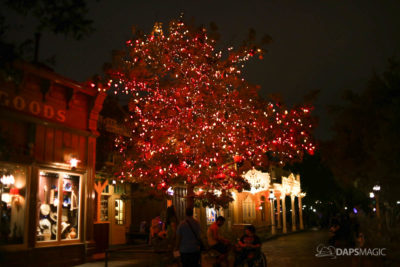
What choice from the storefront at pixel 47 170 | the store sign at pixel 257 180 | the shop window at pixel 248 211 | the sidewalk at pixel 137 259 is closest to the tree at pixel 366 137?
the store sign at pixel 257 180

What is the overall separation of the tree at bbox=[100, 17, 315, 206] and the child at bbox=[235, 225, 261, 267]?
20.5ft

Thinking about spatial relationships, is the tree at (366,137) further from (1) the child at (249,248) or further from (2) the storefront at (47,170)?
(2) the storefront at (47,170)

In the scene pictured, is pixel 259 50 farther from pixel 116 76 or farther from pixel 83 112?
pixel 83 112

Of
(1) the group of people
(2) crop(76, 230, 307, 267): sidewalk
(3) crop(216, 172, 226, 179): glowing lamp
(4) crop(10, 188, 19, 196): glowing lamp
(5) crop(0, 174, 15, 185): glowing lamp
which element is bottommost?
(2) crop(76, 230, 307, 267): sidewalk

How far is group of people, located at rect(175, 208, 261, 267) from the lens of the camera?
892 centimetres

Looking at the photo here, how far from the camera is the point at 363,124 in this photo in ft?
77.7

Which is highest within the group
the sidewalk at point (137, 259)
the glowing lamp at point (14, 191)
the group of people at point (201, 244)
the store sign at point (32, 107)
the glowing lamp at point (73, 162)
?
the store sign at point (32, 107)

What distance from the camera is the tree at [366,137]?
54.6ft

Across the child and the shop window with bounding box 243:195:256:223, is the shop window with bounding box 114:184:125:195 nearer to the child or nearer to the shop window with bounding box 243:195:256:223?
the child

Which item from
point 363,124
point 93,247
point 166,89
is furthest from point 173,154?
point 363,124

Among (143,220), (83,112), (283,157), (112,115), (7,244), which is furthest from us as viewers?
(143,220)

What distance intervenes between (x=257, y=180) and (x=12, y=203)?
59.2ft

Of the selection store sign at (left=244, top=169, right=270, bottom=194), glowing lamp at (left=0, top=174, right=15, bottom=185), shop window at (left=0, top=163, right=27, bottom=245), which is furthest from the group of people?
store sign at (left=244, top=169, right=270, bottom=194)

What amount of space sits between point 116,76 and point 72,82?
3810 millimetres
